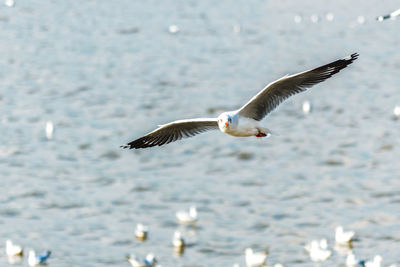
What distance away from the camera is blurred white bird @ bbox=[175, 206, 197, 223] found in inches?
761

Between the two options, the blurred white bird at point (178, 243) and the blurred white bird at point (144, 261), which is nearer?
the blurred white bird at point (144, 261)

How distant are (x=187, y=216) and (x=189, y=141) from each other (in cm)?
602

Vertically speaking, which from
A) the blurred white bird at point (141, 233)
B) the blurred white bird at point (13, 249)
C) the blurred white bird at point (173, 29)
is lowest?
the blurred white bird at point (13, 249)

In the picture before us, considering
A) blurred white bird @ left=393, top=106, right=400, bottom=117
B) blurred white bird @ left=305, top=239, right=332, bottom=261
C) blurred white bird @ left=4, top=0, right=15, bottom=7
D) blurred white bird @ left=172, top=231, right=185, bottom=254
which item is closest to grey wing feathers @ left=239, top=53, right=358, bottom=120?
blurred white bird @ left=305, top=239, right=332, bottom=261

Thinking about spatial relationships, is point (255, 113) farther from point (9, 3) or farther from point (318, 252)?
point (9, 3)

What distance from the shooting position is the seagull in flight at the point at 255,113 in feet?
30.5

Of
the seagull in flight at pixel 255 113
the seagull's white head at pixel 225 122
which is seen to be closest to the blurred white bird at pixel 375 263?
the seagull in flight at pixel 255 113

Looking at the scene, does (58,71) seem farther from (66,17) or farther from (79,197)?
(79,197)

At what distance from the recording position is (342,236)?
18.2 m

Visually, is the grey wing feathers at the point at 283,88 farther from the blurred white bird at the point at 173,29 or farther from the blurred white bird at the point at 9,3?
the blurred white bird at the point at 9,3

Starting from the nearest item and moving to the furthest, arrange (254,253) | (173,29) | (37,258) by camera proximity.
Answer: (37,258), (254,253), (173,29)

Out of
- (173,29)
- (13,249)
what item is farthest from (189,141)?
(173,29)

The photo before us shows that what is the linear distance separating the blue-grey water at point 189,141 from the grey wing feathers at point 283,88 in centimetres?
801

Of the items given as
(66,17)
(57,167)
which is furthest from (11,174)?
(66,17)
